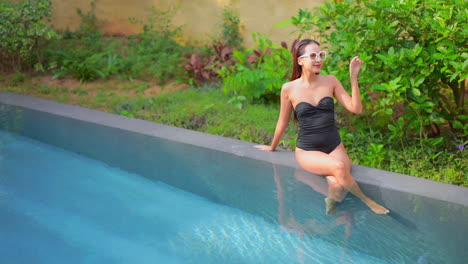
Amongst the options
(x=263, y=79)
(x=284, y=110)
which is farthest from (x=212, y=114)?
(x=284, y=110)

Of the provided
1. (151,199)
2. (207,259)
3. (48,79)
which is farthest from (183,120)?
(48,79)

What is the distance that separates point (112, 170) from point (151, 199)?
2.32 feet

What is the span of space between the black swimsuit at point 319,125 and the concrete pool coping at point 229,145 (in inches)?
9.8

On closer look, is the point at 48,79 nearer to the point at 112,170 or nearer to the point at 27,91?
the point at 27,91

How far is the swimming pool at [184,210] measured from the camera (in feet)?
11.2

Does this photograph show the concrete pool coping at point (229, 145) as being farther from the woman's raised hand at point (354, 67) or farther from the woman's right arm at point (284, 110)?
the woman's raised hand at point (354, 67)

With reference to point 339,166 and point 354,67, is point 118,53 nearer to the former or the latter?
point 354,67

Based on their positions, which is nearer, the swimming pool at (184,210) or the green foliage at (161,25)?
the swimming pool at (184,210)

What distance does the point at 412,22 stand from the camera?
435 cm

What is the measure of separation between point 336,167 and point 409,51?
1.28 meters

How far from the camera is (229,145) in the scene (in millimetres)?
4680

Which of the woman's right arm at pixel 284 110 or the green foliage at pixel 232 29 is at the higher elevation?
the green foliage at pixel 232 29

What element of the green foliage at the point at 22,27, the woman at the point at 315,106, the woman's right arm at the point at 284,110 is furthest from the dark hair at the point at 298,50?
the green foliage at the point at 22,27

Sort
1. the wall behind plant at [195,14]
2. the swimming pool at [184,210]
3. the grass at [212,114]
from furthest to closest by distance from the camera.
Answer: the wall behind plant at [195,14] → the grass at [212,114] → the swimming pool at [184,210]
